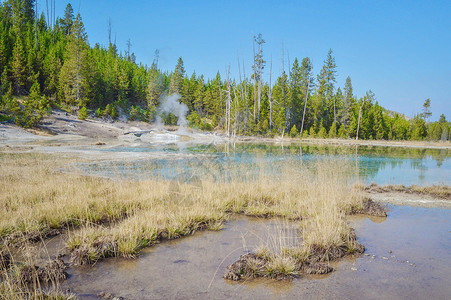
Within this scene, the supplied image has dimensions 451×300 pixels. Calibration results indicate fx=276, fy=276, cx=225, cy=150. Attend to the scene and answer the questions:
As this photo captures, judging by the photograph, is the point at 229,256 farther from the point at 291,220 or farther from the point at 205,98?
the point at 205,98

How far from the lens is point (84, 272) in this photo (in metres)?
3.96

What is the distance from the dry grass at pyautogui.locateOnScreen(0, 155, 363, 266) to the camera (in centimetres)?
474

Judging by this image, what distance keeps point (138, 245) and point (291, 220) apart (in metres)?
3.61

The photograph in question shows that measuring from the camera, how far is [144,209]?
6281 millimetres

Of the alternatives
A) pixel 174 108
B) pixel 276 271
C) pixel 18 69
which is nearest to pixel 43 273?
pixel 276 271

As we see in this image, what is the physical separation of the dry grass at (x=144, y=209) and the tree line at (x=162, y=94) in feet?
98.2

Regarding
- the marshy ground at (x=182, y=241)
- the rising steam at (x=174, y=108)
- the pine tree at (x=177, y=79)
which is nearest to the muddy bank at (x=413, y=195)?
the marshy ground at (x=182, y=241)

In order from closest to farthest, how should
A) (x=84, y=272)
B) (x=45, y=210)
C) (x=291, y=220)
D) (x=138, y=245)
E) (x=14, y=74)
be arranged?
(x=84, y=272) → (x=138, y=245) → (x=45, y=210) → (x=291, y=220) → (x=14, y=74)

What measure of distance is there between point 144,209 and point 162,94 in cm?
6257

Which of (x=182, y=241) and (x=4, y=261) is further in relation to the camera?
(x=182, y=241)

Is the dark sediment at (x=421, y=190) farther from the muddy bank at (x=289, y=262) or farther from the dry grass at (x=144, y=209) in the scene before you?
the muddy bank at (x=289, y=262)

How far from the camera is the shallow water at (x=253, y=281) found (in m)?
3.56

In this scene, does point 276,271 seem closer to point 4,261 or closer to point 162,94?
point 4,261

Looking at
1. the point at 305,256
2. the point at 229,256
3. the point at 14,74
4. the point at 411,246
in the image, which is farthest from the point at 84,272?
the point at 14,74
